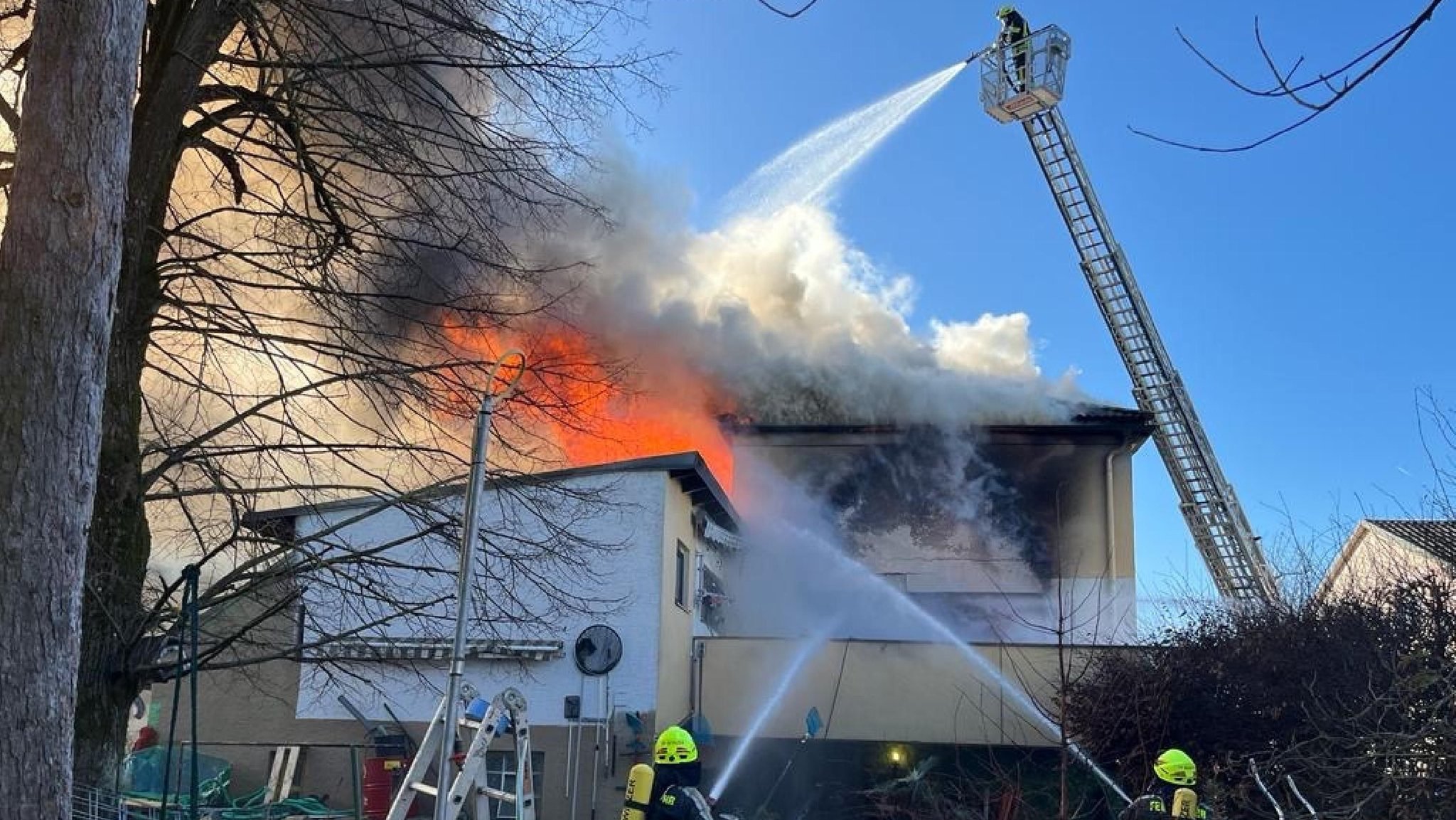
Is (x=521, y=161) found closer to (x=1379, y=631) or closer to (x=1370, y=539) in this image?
(x=1379, y=631)

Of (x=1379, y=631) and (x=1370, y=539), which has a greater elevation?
(x=1370, y=539)

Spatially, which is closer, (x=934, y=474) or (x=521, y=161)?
(x=521, y=161)

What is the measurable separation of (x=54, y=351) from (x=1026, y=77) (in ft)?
62.9

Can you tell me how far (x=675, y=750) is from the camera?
812 centimetres

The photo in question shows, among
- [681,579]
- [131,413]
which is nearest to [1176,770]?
[131,413]

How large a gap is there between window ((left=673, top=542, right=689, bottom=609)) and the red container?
4035 mm

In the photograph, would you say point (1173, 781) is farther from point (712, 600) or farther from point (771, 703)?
point (712, 600)

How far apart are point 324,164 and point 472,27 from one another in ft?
4.82

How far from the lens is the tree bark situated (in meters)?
6.87

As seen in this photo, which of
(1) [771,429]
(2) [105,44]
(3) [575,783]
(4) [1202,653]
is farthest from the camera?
(1) [771,429]

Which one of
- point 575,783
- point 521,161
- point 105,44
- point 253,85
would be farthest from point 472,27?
point 575,783

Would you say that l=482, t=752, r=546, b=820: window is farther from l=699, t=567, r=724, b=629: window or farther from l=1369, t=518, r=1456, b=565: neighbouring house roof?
l=1369, t=518, r=1456, b=565: neighbouring house roof

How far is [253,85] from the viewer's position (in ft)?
28.1

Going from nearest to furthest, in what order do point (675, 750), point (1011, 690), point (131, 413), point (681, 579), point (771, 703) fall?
1. point (131, 413)
2. point (675, 750)
3. point (1011, 690)
4. point (771, 703)
5. point (681, 579)
